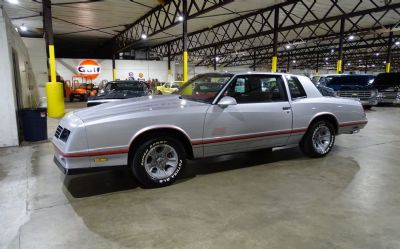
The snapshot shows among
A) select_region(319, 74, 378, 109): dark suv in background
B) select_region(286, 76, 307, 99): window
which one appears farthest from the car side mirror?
select_region(319, 74, 378, 109): dark suv in background

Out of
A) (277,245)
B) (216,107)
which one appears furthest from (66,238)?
(216,107)

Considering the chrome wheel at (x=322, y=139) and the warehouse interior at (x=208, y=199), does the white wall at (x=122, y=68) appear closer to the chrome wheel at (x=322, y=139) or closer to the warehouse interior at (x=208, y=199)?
the warehouse interior at (x=208, y=199)

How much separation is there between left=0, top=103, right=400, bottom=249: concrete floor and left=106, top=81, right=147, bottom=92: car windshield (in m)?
5.14

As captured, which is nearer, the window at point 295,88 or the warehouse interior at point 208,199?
the warehouse interior at point 208,199

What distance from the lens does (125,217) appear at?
10.1ft

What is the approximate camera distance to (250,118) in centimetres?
437

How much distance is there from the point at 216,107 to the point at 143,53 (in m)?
33.3

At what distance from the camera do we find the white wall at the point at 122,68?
85.6ft

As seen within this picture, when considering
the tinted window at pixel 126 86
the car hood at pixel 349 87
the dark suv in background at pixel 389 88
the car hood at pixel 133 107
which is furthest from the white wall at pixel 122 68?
the car hood at pixel 133 107

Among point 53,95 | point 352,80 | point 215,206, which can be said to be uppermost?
point 352,80

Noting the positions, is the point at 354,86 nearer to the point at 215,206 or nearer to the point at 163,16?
the point at 163,16

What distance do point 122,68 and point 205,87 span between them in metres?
26.2

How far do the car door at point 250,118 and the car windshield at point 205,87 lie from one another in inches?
6.7

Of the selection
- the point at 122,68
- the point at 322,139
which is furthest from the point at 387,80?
the point at 122,68
